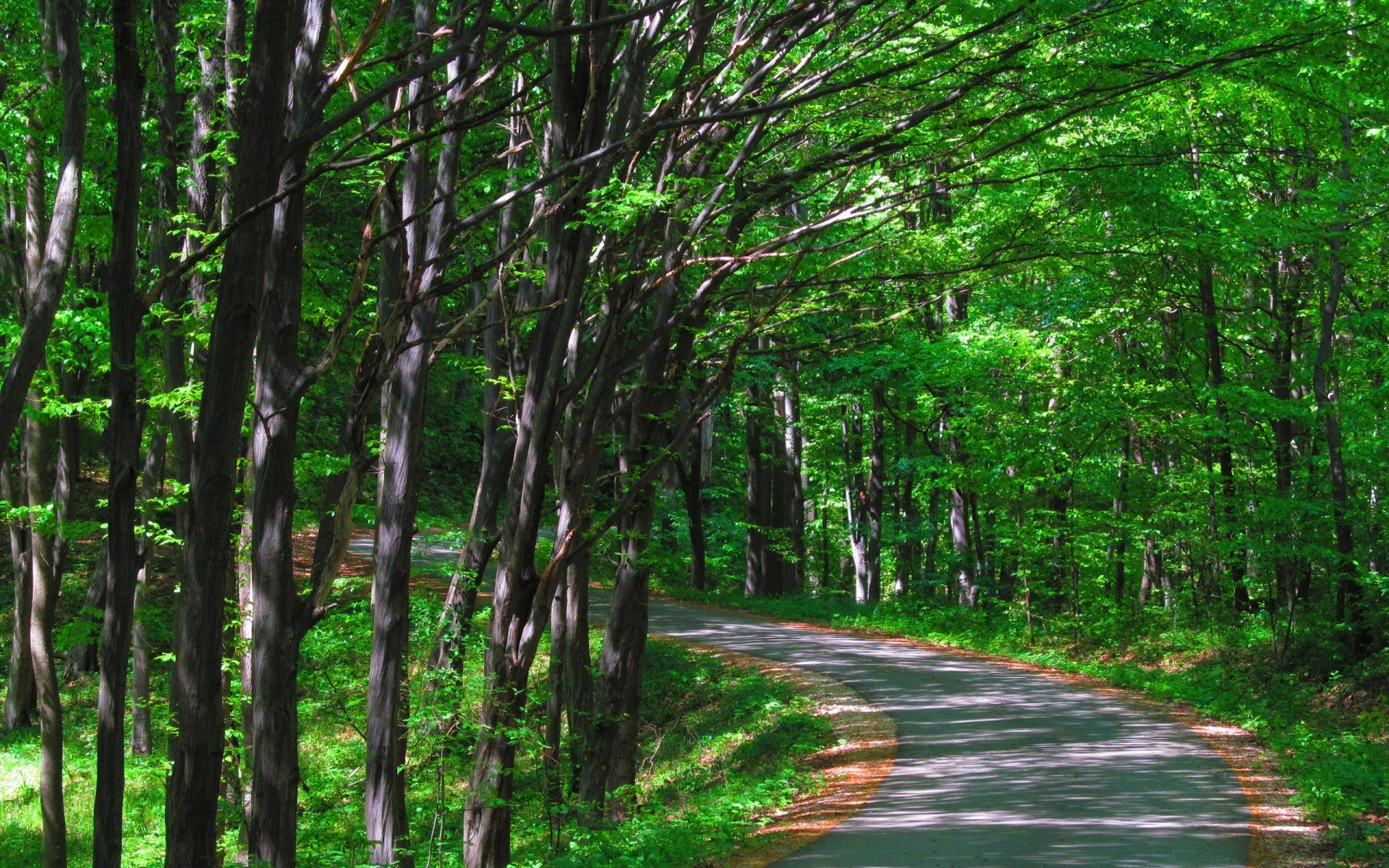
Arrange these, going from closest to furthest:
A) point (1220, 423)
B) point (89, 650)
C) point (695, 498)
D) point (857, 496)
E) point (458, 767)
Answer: point (458, 767)
point (1220, 423)
point (89, 650)
point (695, 498)
point (857, 496)

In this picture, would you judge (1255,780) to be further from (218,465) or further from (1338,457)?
(218,465)

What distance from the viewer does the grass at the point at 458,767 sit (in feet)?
26.2

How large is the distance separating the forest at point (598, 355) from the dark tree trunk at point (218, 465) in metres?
0.02

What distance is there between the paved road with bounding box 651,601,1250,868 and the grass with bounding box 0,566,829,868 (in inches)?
42.3

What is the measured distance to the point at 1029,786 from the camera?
9266 mm

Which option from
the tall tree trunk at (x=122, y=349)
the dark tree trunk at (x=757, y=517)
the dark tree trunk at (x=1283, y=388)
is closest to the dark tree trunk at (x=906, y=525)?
the dark tree trunk at (x=757, y=517)

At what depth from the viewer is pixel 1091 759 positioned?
10195 millimetres

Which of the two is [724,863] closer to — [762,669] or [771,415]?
[762,669]

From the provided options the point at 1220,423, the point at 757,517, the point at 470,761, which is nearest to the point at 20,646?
the point at 470,761

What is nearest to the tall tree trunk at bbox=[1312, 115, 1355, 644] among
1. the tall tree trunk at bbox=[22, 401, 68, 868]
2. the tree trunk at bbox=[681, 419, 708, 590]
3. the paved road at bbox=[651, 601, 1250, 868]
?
the paved road at bbox=[651, 601, 1250, 868]

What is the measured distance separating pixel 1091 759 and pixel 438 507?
72.3 ft

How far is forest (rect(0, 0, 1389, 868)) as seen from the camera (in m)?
5.70

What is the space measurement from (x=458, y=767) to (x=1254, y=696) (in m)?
10.4

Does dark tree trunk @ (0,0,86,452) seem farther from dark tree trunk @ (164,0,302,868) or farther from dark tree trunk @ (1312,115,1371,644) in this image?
dark tree trunk @ (1312,115,1371,644)
